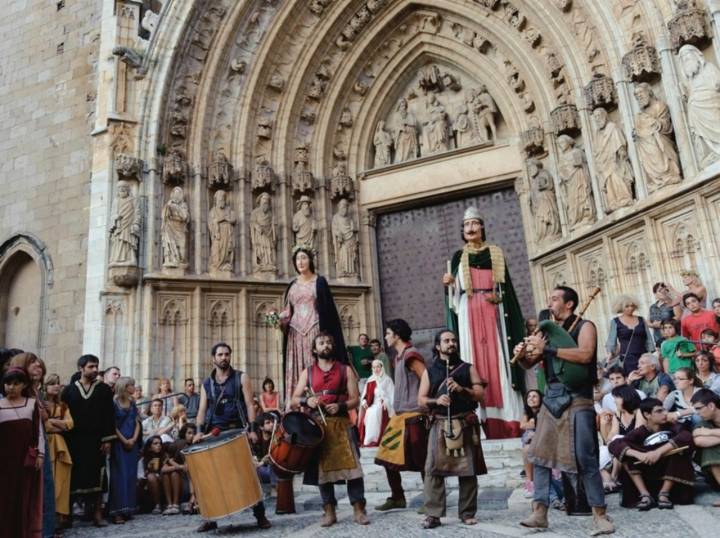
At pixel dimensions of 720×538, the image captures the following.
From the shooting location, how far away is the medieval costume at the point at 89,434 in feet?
18.6

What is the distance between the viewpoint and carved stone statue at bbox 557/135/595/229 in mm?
9102

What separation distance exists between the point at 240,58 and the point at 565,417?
30.2ft

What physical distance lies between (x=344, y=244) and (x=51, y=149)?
6120 millimetres

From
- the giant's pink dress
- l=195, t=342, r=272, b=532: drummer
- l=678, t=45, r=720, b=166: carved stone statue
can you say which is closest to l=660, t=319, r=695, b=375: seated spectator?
l=678, t=45, r=720, b=166: carved stone statue

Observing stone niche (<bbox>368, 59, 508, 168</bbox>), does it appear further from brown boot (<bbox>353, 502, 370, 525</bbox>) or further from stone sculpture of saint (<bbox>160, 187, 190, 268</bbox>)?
brown boot (<bbox>353, 502, 370, 525</bbox>)

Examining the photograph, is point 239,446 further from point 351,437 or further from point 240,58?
point 240,58

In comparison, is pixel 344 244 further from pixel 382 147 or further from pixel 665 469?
pixel 665 469

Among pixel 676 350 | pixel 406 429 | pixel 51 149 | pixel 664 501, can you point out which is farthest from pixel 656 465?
pixel 51 149

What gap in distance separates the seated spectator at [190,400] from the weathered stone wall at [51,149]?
10.5 feet

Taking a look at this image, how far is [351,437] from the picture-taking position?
4684 millimetres

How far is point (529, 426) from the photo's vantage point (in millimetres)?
5633

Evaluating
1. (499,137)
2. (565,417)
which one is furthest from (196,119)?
(565,417)

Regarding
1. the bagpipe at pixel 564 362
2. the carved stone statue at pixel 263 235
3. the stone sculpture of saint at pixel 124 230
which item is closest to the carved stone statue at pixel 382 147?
the carved stone statue at pixel 263 235

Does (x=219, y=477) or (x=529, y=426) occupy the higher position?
(x=529, y=426)
